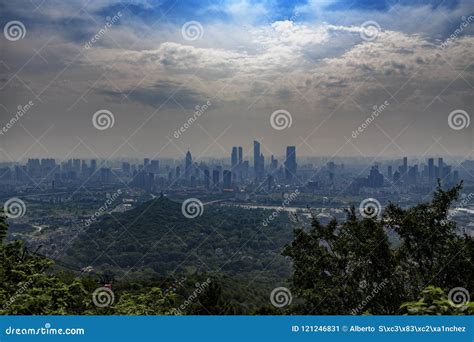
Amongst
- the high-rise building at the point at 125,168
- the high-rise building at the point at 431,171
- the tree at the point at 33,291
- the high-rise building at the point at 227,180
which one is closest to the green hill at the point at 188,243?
the high-rise building at the point at 227,180

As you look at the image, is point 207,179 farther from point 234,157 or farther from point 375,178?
point 375,178

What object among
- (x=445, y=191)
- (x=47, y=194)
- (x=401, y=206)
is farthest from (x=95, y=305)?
(x=445, y=191)

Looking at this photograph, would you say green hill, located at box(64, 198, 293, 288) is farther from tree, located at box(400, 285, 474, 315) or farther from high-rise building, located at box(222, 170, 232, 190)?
tree, located at box(400, 285, 474, 315)

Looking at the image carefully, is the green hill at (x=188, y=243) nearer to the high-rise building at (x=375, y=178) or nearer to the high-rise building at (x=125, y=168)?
the high-rise building at (x=375, y=178)

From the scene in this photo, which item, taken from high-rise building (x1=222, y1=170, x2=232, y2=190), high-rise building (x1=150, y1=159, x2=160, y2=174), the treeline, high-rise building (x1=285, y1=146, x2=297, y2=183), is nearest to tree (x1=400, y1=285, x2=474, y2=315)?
the treeline
